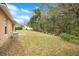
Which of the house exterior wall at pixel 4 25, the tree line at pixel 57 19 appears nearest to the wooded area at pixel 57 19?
the tree line at pixel 57 19

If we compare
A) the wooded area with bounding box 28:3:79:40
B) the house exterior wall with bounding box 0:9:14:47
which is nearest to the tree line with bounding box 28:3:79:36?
the wooded area with bounding box 28:3:79:40

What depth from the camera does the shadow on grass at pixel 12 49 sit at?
304 centimetres

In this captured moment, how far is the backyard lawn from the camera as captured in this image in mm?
3064

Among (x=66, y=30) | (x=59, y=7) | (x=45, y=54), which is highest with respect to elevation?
(x=59, y=7)

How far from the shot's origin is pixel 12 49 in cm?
306

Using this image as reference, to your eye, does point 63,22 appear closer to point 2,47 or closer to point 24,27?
point 24,27

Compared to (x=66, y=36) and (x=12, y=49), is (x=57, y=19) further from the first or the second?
(x=12, y=49)

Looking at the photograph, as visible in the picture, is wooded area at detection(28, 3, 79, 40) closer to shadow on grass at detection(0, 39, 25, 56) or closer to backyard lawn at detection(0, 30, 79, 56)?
backyard lawn at detection(0, 30, 79, 56)

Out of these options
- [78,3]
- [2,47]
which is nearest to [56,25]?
[78,3]

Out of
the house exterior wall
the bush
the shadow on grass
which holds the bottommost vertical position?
the shadow on grass

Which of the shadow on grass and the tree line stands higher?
the tree line

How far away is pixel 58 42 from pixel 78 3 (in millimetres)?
463

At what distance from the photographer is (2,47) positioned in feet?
9.99

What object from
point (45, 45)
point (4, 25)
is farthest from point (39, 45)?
point (4, 25)
